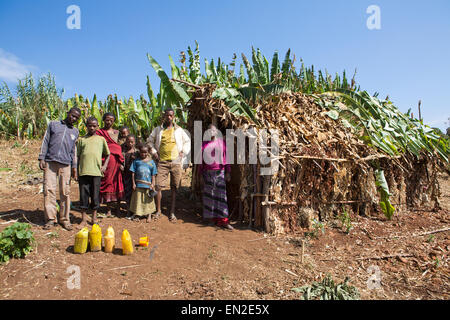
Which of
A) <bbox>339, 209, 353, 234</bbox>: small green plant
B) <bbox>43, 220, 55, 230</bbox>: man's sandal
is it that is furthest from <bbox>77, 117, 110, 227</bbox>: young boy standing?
<bbox>339, 209, 353, 234</bbox>: small green plant

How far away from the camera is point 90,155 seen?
401cm

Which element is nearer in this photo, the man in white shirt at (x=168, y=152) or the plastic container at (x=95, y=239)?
the plastic container at (x=95, y=239)

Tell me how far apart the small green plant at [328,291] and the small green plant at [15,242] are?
2989mm

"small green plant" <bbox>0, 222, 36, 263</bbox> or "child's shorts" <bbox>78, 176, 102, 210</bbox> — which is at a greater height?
"child's shorts" <bbox>78, 176, 102, 210</bbox>

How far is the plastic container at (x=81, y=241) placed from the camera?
3213mm

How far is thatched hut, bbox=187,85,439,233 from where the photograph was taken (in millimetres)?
4371

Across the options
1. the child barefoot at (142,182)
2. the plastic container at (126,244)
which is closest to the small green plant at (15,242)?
the plastic container at (126,244)

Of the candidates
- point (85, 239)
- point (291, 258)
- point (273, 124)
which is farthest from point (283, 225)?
point (85, 239)

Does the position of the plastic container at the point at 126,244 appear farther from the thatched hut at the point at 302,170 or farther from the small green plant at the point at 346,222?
the small green plant at the point at 346,222

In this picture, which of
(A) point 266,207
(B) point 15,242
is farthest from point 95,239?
(A) point 266,207

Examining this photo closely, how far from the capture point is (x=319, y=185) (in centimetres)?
470

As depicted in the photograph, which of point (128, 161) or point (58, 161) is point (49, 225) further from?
point (128, 161)

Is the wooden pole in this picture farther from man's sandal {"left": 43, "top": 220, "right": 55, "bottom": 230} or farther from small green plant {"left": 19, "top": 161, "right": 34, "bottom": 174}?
small green plant {"left": 19, "top": 161, "right": 34, "bottom": 174}

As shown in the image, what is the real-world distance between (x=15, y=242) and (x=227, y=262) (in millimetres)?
2428
